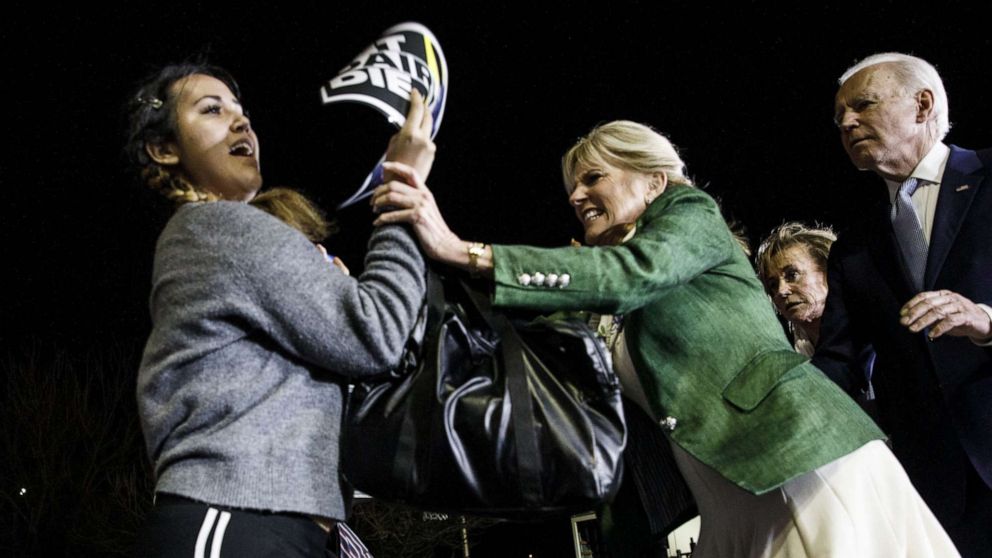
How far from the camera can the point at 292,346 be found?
194 centimetres

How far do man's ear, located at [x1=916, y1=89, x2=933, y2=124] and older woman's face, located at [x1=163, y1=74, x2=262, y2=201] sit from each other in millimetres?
2732

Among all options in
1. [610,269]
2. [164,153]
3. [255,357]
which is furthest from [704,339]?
[164,153]

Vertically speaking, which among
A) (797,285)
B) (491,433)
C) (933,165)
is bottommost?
(491,433)

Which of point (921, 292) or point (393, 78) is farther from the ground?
A: point (393, 78)

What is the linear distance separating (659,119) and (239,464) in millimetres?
10375

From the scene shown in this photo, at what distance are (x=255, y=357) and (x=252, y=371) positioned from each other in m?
0.03

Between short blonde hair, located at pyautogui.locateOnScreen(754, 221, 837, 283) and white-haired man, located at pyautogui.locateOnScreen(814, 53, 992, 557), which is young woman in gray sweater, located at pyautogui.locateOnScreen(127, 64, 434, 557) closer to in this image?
white-haired man, located at pyautogui.locateOnScreen(814, 53, 992, 557)

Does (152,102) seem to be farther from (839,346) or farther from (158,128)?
(839,346)

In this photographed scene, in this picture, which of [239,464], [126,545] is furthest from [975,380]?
[126,545]

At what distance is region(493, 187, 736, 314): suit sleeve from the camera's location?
7.61 feet

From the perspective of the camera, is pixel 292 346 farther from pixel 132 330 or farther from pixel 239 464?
pixel 132 330

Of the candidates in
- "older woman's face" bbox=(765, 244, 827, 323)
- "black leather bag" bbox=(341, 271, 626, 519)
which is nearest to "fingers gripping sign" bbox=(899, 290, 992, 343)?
"black leather bag" bbox=(341, 271, 626, 519)

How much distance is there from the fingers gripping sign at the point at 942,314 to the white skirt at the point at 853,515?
0.64 m

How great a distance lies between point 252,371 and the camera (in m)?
1.95
